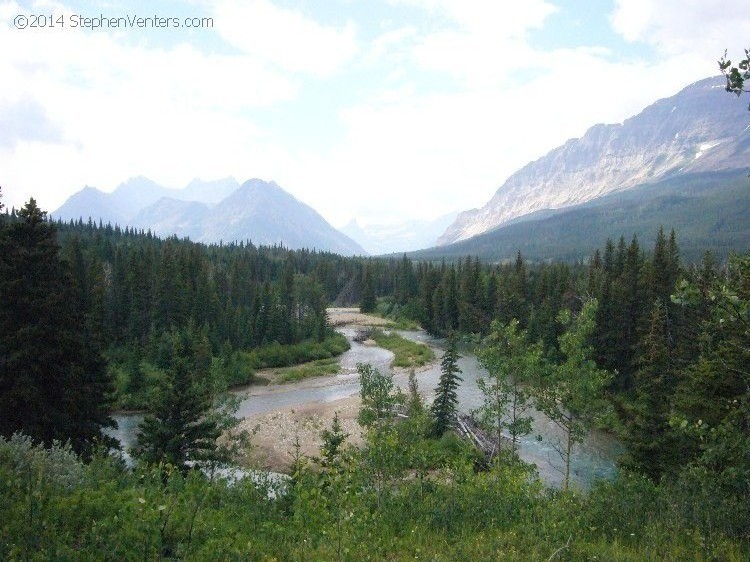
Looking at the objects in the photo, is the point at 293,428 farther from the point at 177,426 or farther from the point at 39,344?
the point at 39,344

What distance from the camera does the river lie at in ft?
94.8

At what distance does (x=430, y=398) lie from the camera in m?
46.0

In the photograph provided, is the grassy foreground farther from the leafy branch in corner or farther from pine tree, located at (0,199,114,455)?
pine tree, located at (0,199,114,455)

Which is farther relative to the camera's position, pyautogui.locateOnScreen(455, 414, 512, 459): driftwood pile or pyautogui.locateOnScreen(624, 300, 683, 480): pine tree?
pyautogui.locateOnScreen(455, 414, 512, 459): driftwood pile

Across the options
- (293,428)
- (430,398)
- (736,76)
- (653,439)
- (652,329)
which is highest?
(736,76)

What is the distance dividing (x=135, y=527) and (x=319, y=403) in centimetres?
4111

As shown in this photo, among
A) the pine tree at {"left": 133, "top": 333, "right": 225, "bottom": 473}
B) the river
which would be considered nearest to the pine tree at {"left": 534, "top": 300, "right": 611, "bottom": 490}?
the river

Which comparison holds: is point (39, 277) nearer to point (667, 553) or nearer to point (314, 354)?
point (667, 553)

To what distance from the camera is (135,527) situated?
6.27 metres

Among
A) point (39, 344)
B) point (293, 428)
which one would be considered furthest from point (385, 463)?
point (293, 428)

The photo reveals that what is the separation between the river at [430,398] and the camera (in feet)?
94.8

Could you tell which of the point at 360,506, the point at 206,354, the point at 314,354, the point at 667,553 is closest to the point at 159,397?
the point at 360,506

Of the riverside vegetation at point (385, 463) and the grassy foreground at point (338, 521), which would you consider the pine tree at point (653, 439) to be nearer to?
the riverside vegetation at point (385, 463)

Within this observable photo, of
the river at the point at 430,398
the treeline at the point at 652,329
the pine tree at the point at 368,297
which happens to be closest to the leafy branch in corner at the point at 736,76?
the treeline at the point at 652,329
